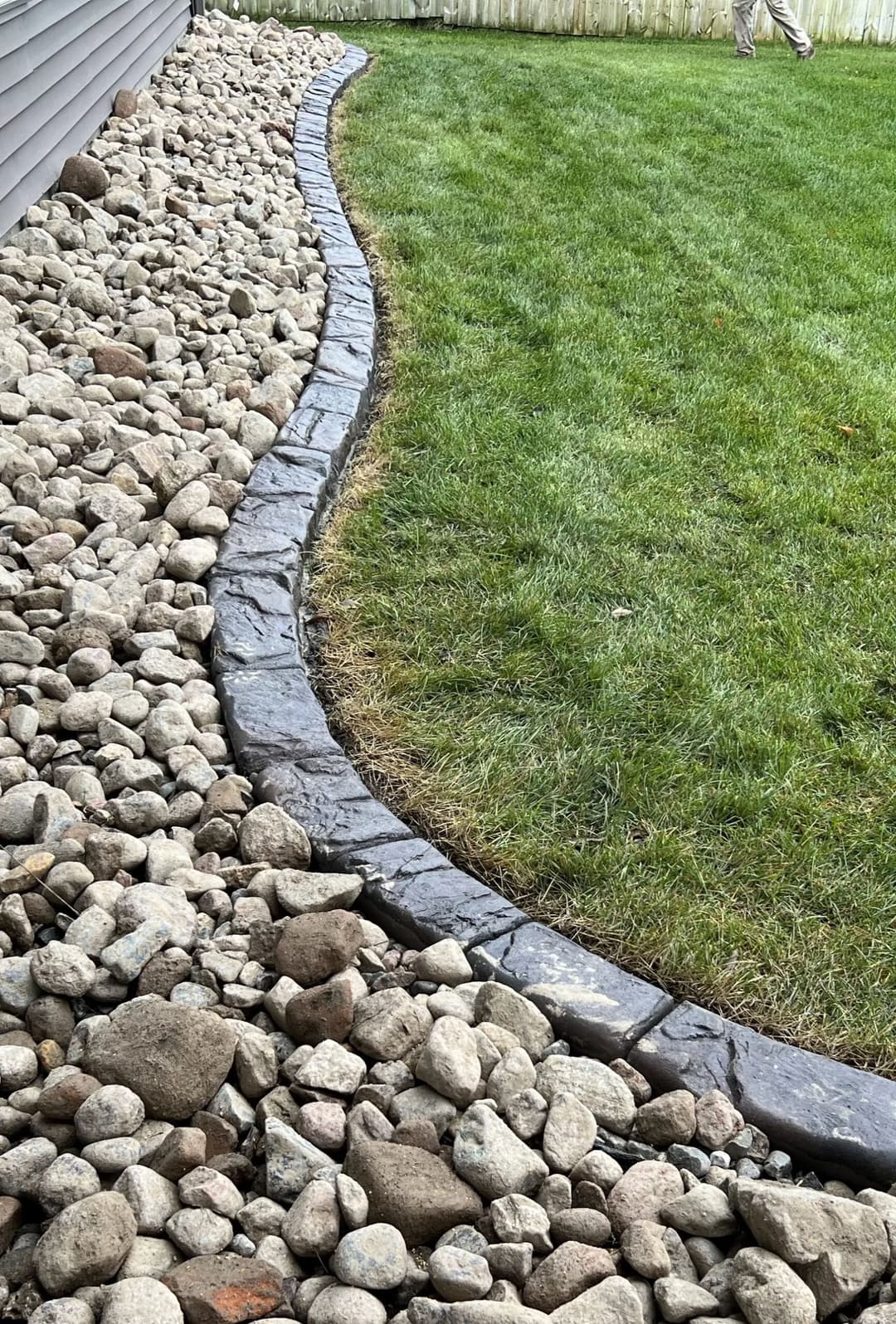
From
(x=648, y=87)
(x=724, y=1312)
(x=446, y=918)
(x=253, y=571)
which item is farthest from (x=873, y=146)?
(x=724, y=1312)

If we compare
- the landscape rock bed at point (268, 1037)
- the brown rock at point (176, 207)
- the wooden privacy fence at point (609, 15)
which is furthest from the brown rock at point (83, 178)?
the wooden privacy fence at point (609, 15)

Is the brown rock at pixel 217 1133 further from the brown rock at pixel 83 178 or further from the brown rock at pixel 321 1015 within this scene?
the brown rock at pixel 83 178

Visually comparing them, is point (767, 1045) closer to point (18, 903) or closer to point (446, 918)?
point (446, 918)

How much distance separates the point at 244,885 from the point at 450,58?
25.8 ft

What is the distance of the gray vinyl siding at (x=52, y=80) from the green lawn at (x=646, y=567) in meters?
1.22

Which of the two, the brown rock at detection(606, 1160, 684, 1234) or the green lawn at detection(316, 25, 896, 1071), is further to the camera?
the green lawn at detection(316, 25, 896, 1071)

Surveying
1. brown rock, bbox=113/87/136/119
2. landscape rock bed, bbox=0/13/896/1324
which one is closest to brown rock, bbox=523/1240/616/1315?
landscape rock bed, bbox=0/13/896/1324

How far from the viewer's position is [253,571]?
270 cm

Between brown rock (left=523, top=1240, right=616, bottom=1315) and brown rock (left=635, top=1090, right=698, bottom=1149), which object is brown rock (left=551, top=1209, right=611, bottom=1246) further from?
brown rock (left=635, top=1090, right=698, bottom=1149)

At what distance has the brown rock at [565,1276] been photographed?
1.34 metres

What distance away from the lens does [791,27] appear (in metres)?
9.76

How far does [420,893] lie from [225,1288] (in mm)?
733

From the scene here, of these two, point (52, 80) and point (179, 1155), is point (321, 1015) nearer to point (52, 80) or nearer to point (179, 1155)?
point (179, 1155)

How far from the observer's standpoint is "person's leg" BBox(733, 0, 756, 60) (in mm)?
9695
